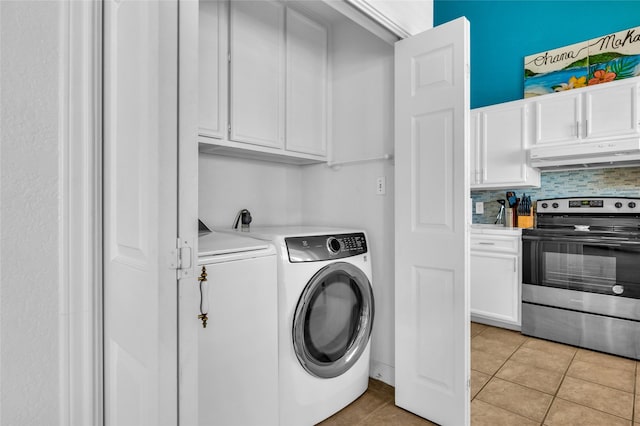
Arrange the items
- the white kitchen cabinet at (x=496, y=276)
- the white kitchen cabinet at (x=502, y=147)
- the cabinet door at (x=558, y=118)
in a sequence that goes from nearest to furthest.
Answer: the cabinet door at (x=558, y=118)
the white kitchen cabinet at (x=496, y=276)
the white kitchen cabinet at (x=502, y=147)

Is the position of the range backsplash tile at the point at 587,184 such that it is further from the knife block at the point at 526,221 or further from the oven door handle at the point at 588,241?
the oven door handle at the point at 588,241

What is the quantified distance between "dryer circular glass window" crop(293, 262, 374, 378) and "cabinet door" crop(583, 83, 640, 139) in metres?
2.42

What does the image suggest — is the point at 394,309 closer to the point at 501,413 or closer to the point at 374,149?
the point at 501,413

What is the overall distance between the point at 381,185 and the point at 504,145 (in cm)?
196

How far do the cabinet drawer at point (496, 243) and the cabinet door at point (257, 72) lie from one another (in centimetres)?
221

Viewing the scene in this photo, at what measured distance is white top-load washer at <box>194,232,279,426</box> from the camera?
1.27 m

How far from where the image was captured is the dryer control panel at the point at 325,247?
1623mm

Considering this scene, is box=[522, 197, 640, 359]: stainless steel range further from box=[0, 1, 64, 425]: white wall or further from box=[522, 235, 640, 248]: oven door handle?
box=[0, 1, 64, 425]: white wall

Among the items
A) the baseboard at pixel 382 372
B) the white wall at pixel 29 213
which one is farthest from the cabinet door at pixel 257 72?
the baseboard at pixel 382 372

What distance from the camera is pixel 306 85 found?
2.24 meters

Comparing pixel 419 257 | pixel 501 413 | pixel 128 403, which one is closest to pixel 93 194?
pixel 128 403

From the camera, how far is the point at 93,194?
0.88 meters

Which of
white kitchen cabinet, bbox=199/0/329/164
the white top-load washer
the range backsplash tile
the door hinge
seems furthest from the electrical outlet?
the range backsplash tile

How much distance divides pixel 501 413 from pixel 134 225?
6.70 feet
